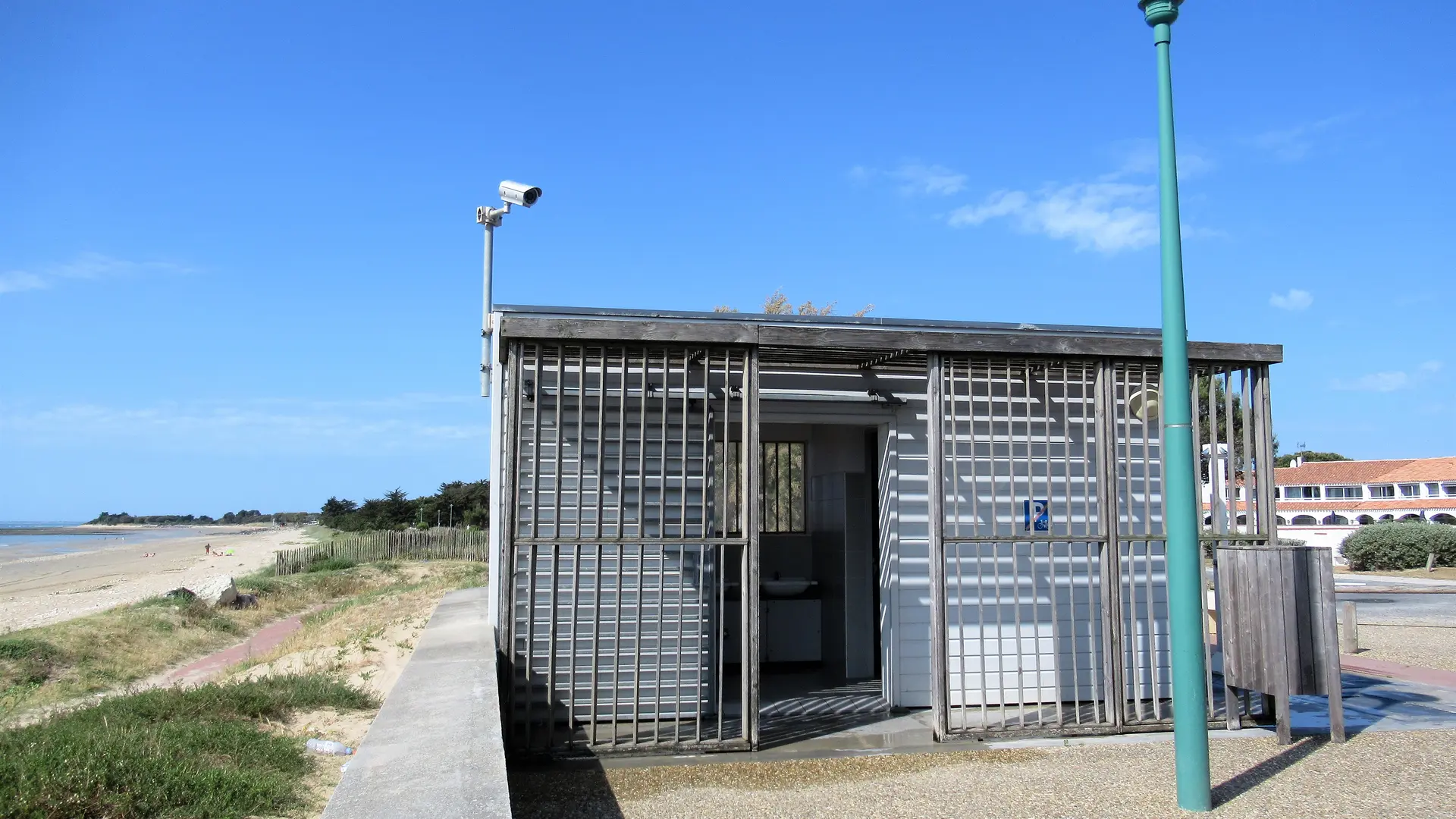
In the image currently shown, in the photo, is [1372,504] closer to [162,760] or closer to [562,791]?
[562,791]

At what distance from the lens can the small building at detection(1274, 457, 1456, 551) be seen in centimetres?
5366

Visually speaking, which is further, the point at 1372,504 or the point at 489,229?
the point at 1372,504

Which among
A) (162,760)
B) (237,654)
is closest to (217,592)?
(237,654)

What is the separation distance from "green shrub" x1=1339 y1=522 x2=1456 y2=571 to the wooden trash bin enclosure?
28.8 m

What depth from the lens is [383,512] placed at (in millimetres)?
54812

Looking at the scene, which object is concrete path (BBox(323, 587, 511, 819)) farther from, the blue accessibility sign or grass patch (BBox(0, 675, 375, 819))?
the blue accessibility sign

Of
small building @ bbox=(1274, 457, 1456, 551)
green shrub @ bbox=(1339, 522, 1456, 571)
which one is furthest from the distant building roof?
green shrub @ bbox=(1339, 522, 1456, 571)

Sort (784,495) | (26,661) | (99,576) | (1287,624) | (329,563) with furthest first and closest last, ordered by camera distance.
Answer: (99,576) → (329,563) → (26,661) → (784,495) → (1287,624)

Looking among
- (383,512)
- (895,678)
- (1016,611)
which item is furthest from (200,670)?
(383,512)

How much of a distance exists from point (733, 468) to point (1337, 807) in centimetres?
718

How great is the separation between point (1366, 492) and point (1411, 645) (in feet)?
176

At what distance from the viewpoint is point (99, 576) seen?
40.8 m

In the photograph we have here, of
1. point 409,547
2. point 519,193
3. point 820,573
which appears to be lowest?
point 409,547

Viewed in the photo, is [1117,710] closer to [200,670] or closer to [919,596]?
[919,596]
